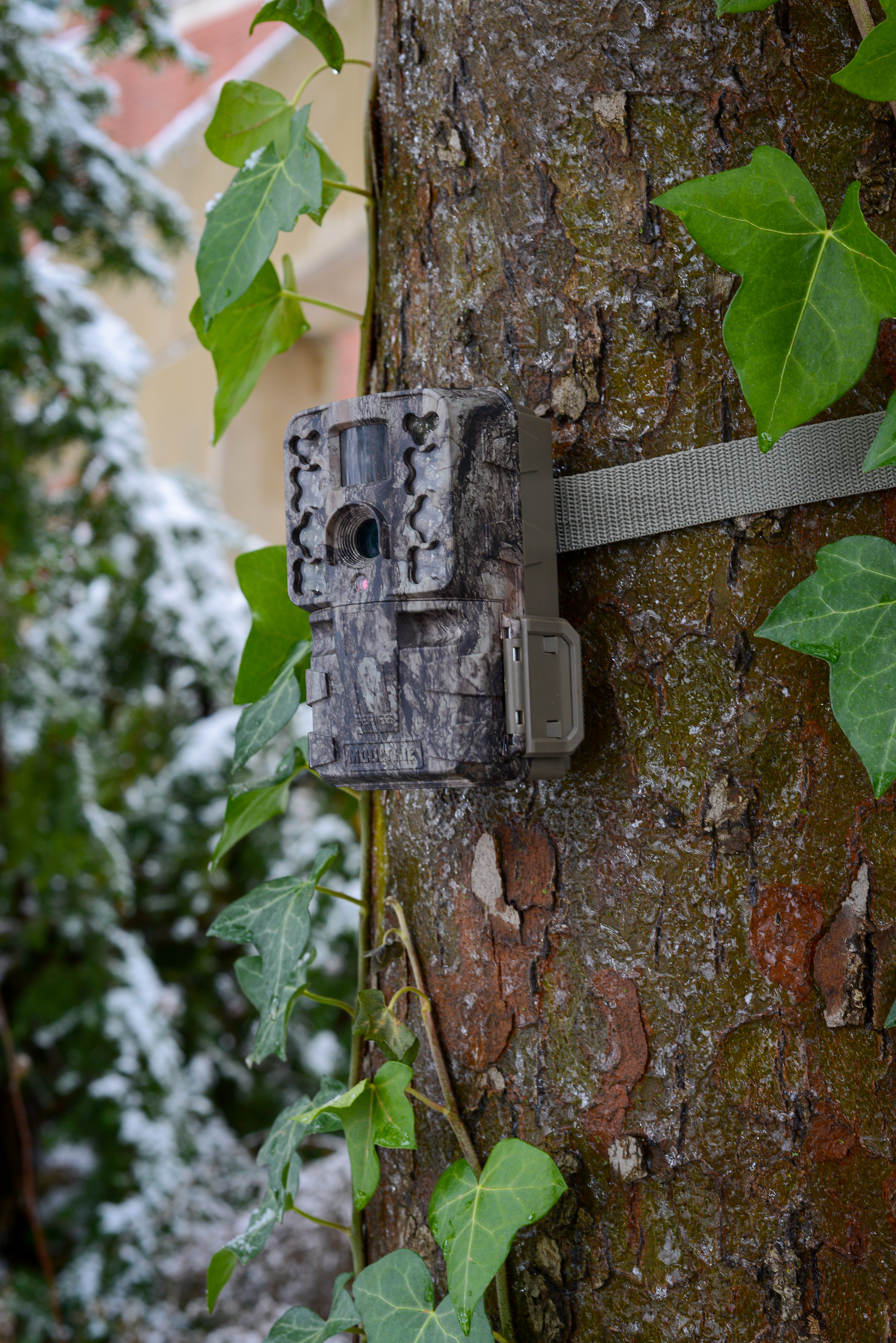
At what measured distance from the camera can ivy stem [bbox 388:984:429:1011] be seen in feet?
2.09

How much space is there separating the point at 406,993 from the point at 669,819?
0.23 m

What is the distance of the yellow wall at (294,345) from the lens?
3.59 meters

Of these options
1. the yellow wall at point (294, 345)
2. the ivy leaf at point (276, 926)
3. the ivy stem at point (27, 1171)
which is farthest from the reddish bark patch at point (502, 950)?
the yellow wall at point (294, 345)

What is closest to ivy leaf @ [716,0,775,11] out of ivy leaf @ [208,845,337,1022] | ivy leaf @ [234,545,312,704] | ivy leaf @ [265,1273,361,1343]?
ivy leaf @ [234,545,312,704]

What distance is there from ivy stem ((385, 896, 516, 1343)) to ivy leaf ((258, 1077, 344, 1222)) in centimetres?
8

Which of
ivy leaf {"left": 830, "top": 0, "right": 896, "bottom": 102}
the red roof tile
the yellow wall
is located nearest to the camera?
ivy leaf {"left": 830, "top": 0, "right": 896, "bottom": 102}

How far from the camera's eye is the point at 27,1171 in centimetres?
182

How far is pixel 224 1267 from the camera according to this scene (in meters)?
0.76

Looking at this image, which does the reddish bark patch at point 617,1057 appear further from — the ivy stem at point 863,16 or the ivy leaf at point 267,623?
the ivy stem at point 863,16

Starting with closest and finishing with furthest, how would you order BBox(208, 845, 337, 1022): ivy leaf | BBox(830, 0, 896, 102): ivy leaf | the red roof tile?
BBox(830, 0, 896, 102): ivy leaf, BBox(208, 845, 337, 1022): ivy leaf, the red roof tile

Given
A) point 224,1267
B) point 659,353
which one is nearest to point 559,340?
point 659,353

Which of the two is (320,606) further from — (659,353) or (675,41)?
(675,41)

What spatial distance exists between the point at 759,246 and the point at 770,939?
1.19 ft

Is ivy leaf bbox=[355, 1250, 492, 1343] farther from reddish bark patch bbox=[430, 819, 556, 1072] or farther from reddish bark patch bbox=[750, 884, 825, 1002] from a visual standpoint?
reddish bark patch bbox=[750, 884, 825, 1002]
